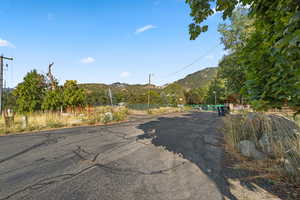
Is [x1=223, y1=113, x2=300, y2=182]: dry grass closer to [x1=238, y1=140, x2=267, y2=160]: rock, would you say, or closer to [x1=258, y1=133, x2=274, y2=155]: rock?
[x1=258, y1=133, x2=274, y2=155]: rock

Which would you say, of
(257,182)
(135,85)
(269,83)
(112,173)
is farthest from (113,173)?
(135,85)

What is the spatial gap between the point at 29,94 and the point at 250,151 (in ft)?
68.5

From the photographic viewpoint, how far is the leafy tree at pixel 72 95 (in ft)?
48.6

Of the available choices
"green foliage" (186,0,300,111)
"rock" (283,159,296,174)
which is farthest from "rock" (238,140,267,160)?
"green foliage" (186,0,300,111)

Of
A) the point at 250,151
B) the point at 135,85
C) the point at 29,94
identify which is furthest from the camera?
the point at 135,85

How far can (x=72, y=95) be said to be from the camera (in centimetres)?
1512

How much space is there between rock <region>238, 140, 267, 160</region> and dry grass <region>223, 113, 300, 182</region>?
0.17 metres

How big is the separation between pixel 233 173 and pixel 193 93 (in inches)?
2240

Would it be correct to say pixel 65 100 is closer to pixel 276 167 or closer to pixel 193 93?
pixel 276 167

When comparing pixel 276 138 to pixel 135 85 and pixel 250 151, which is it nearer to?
pixel 250 151

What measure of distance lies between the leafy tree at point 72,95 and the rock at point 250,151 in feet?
51.0

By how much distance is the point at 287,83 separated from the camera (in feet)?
3.63

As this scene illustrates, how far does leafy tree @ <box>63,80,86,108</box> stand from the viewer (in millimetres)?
14828

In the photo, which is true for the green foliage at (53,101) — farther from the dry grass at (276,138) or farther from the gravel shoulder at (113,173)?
the dry grass at (276,138)
